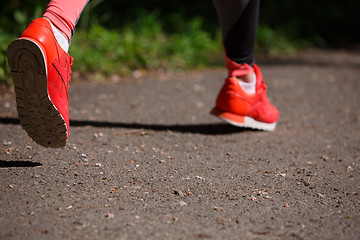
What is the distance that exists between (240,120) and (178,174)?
2.21ft

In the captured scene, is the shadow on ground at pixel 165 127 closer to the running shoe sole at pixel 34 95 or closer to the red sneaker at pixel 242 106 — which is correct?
the red sneaker at pixel 242 106

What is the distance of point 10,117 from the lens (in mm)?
2621

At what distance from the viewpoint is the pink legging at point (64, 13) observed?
5.56 ft

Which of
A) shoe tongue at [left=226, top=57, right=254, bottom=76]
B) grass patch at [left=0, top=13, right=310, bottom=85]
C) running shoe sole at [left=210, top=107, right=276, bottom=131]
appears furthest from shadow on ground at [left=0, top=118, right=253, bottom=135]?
grass patch at [left=0, top=13, right=310, bottom=85]

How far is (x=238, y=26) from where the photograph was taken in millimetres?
2338

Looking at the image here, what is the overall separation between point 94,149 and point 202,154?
1.65ft

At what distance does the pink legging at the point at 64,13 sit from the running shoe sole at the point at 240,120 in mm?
952

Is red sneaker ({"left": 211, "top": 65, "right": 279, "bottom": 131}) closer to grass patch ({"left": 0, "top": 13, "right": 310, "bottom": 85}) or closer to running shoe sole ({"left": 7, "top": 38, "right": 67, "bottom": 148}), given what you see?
running shoe sole ({"left": 7, "top": 38, "right": 67, "bottom": 148})

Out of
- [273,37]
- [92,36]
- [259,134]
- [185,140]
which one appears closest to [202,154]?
[185,140]

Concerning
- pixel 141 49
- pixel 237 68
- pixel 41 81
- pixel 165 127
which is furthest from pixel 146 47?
pixel 41 81

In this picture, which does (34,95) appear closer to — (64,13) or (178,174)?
(64,13)

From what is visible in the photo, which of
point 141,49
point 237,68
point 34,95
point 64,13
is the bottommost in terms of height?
point 141,49

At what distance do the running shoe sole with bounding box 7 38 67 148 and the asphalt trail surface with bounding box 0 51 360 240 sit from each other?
7.1 inches

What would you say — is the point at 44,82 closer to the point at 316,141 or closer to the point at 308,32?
the point at 316,141
